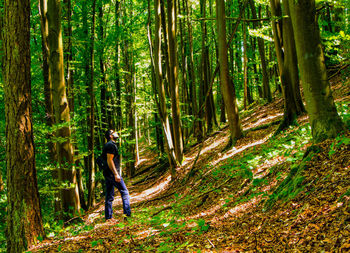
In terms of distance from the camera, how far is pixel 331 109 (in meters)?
4.24

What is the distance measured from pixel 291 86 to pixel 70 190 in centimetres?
790

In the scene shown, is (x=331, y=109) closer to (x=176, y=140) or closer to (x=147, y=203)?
(x=147, y=203)

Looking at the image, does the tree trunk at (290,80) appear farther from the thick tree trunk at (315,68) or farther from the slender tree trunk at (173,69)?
the thick tree trunk at (315,68)

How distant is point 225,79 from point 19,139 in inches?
293

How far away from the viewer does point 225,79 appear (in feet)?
34.3

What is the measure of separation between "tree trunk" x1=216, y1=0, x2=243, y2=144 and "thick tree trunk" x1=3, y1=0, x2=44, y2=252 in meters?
6.81

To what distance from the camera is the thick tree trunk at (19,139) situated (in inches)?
198

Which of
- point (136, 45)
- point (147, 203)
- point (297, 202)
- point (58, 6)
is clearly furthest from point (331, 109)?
point (136, 45)

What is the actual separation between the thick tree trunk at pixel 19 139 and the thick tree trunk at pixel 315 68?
485 centimetres

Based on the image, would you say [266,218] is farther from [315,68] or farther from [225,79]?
[225,79]

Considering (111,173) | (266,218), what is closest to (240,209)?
(266,218)

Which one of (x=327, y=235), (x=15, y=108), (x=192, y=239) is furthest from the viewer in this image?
(x=15, y=108)

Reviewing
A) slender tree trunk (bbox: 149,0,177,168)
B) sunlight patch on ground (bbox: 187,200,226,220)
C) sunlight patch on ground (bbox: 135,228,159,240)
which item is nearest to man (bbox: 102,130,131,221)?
sunlight patch on ground (bbox: 135,228,159,240)

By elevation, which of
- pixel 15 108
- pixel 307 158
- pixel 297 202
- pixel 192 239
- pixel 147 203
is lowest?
pixel 147 203
